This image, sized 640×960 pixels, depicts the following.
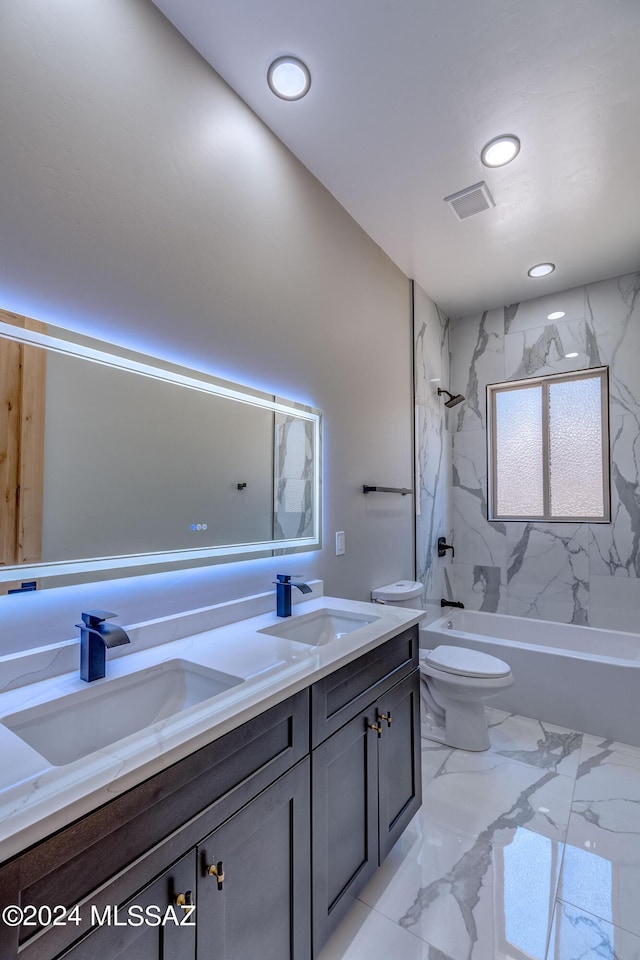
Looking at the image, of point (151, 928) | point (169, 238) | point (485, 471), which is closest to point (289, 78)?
point (169, 238)

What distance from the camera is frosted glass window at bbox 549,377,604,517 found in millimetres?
3186

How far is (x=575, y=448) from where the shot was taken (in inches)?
129

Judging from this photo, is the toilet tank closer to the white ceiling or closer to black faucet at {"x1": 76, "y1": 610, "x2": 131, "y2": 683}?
black faucet at {"x1": 76, "y1": 610, "x2": 131, "y2": 683}

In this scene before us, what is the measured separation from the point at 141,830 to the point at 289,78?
2.31 m

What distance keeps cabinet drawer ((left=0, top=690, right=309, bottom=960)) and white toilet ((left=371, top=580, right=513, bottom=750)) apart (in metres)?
1.50

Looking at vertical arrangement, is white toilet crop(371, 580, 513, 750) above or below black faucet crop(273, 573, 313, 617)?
below

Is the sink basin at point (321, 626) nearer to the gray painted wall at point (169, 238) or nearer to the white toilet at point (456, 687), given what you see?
the gray painted wall at point (169, 238)

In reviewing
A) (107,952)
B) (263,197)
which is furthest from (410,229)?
(107,952)

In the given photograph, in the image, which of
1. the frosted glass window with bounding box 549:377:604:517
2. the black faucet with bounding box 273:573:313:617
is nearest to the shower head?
the frosted glass window with bounding box 549:377:604:517

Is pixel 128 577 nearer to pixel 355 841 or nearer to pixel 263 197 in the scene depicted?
pixel 355 841

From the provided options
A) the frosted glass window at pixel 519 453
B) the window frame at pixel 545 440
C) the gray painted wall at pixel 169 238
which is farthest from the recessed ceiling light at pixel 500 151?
the frosted glass window at pixel 519 453

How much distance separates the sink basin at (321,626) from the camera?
1669mm

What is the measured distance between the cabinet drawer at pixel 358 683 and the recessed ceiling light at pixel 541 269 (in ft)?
8.54

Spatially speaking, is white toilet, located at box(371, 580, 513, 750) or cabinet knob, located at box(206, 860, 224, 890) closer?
cabinet knob, located at box(206, 860, 224, 890)
